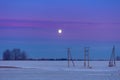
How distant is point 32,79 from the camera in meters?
15.4

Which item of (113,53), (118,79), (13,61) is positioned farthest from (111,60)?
(118,79)

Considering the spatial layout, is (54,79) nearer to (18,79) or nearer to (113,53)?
(18,79)

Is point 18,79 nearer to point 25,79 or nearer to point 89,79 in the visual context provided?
point 25,79

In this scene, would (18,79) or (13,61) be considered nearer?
(18,79)

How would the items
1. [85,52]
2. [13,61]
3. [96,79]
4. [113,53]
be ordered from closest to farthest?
[96,79] < [85,52] < [113,53] < [13,61]

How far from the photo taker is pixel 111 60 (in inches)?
1310

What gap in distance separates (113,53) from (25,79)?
62.8 feet

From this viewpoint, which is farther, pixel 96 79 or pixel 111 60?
pixel 111 60

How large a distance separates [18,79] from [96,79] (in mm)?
3138

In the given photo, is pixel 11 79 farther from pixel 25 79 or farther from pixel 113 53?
pixel 113 53

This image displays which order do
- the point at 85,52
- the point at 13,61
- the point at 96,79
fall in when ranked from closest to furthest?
the point at 96,79 → the point at 85,52 → the point at 13,61

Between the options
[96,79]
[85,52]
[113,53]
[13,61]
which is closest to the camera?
[96,79]

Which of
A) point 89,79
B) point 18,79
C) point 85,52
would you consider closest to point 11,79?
point 18,79

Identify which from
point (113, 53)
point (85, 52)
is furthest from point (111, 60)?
point (85, 52)
